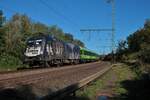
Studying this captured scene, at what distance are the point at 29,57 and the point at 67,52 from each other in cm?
1213

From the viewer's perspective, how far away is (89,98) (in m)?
11.5

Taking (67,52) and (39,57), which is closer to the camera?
(39,57)

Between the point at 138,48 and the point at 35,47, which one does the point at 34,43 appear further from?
the point at 138,48

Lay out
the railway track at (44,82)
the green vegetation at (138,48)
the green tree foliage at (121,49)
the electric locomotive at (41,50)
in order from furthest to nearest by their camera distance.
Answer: the green tree foliage at (121,49) → the green vegetation at (138,48) → the electric locomotive at (41,50) → the railway track at (44,82)

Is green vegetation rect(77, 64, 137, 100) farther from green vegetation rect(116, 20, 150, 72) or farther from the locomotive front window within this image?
green vegetation rect(116, 20, 150, 72)

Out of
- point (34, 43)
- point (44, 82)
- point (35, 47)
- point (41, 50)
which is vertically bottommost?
point (44, 82)

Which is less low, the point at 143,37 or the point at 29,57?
the point at 143,37

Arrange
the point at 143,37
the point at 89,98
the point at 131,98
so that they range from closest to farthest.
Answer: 1. the point at 89,98
2. the point at 131,98
3. the point at 143,37

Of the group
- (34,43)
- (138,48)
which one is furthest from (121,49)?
(34,43)

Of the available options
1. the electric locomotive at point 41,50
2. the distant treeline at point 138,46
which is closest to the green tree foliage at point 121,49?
the distant treeline at point 138,46

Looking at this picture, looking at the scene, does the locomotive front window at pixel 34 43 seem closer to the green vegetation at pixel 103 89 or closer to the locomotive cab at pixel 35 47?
the locomotive cab at pixel 35 47

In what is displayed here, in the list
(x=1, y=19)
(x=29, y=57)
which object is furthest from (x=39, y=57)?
(x=1, y=19)

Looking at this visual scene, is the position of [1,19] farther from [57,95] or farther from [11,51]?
[57,95]

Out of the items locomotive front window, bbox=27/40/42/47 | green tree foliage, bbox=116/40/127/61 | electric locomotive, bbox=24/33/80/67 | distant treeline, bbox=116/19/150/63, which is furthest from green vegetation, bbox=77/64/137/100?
green tree foliage, bbox=116/40/127/61
